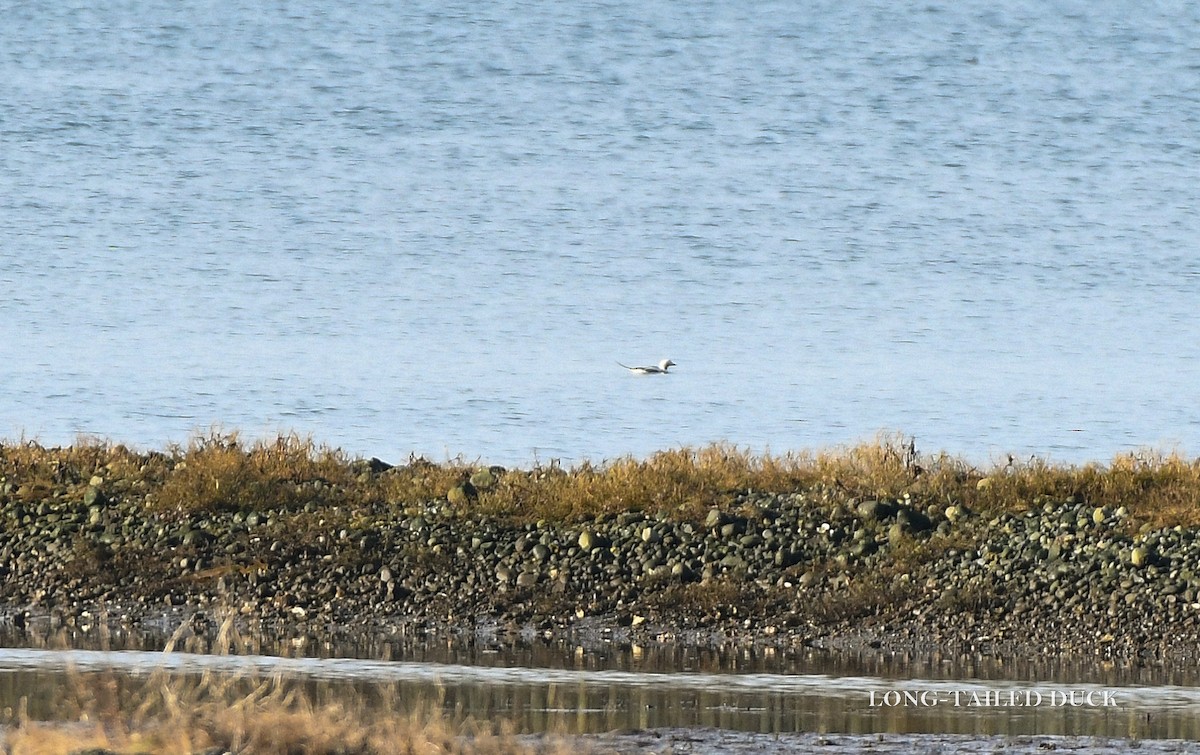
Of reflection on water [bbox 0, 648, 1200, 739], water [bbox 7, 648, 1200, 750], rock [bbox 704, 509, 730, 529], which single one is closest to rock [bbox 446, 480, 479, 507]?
rock [bbox 704, 509, 730, 529]

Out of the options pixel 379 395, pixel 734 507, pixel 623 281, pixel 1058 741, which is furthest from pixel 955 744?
pixel 623 281

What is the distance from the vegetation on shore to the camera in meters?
19.5

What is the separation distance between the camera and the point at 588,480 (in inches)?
794

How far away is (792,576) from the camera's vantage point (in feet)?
60.1

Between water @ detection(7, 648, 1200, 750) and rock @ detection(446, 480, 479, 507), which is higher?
rock @ detection(446, 480, 479, 507)

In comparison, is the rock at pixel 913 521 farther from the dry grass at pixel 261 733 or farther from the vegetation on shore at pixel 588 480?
the dry grass at pixel 261 733

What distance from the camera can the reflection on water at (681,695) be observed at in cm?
1405

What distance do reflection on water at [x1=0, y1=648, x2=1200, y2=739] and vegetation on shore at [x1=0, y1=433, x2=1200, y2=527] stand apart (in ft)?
11.9

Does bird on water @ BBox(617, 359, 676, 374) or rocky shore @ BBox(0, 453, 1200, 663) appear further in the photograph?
bird on water @ BBox(617, 359, 676, 374)

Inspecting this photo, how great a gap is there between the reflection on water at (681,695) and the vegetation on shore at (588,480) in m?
3.62

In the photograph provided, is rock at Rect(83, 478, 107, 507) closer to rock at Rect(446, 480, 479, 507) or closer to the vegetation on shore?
the vegetation on shore

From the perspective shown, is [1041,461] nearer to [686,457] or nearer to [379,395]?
[686,457]

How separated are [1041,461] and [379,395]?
460 inches

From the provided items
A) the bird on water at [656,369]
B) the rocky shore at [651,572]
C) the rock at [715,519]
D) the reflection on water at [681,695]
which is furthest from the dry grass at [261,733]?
the bird on water at [656,369]
